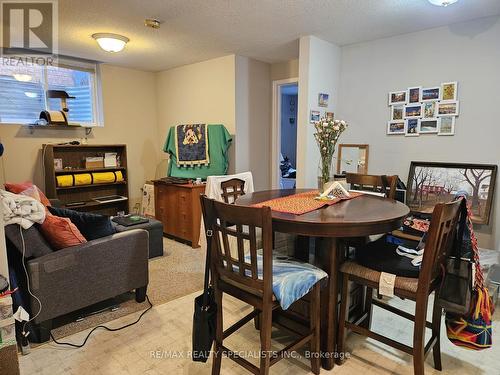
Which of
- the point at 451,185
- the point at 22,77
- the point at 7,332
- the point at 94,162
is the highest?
the point at 22,77

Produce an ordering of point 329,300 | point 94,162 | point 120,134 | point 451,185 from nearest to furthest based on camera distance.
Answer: point 329,300
point 451,185
point 94,162
point 120,134

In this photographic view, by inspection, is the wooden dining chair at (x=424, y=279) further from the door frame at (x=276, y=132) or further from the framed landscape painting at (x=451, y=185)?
the door frame at (x=276, y=132)

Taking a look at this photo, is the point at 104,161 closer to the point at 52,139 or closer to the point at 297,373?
the point at 52,139

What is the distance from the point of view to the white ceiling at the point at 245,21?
8.61ft

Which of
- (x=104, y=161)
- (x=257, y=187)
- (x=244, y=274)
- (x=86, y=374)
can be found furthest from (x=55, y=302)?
(x=257, y=187)

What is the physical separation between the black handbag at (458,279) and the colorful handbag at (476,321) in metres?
0.04

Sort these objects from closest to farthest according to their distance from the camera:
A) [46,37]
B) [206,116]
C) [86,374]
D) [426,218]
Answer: [86,374] → [426,218] → [46,37] → [206,116]

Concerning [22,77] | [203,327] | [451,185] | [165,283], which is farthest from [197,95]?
[203,327]

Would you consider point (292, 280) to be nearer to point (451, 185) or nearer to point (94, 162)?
point (451, 185)

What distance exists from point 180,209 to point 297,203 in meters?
2.35

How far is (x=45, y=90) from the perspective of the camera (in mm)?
4238

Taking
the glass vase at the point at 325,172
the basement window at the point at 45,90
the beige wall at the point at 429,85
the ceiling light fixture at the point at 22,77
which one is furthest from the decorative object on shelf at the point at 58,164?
the beige wall at the point at 429,85

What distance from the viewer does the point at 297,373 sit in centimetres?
184

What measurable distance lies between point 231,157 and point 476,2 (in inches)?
116
